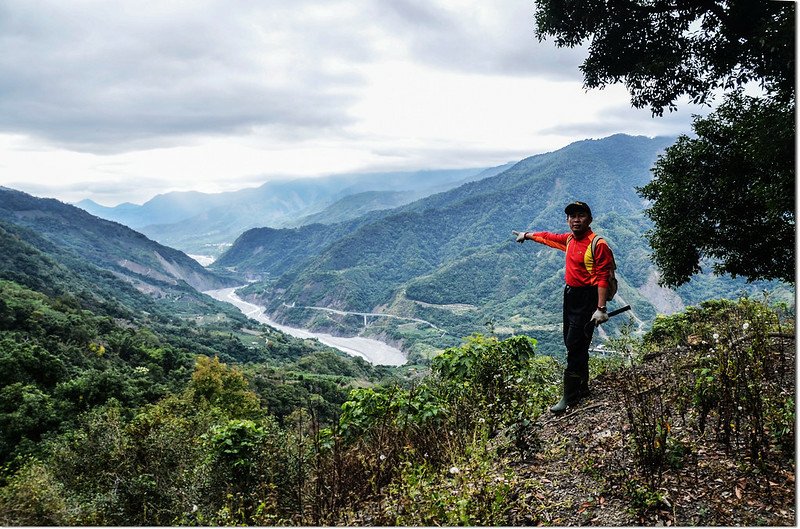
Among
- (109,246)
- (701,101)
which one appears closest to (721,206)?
(701,101)

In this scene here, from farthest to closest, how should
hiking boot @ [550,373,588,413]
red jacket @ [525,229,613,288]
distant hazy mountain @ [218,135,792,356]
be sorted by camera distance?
distant hazy mountain @ [218,135,792,356] < hiking boot @ [550,373,588,413] < red jacket @ [525,229,613,288]

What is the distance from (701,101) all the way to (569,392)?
4160mm

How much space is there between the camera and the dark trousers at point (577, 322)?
3.62m

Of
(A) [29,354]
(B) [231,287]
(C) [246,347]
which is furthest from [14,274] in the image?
(B) [231,287]

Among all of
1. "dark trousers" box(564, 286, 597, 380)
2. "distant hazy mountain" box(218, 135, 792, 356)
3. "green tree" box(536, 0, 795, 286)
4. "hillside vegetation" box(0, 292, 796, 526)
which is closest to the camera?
"hillside vegetation" box(0, 292, 796, 526)

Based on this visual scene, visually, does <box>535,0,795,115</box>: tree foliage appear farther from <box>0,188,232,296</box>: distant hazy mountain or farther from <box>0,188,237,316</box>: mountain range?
<box>0,188,232,296</box>: distant hazy mountain

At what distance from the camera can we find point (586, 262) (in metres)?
3.56

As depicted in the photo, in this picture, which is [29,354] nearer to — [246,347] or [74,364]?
[74,364]

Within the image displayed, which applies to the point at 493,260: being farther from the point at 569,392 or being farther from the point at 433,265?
the point at 569,392

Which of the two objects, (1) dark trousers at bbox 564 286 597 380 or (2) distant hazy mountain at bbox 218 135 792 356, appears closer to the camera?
(1) dark trousers at bbox 564 286 597 380

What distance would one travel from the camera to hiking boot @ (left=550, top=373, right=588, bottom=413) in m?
3.99

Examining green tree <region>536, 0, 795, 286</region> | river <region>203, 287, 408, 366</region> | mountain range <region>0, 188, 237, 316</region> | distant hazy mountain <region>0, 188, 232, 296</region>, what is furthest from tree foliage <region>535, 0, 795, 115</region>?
distant hazy mountain <region>0, 188, 232, 296</region>

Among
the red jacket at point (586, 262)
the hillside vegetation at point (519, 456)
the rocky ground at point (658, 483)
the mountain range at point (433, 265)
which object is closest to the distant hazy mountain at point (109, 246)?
the mountain range at point (433, 265)

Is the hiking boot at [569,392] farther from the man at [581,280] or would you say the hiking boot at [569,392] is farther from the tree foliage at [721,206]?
the tree foliage at [721,206]
